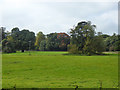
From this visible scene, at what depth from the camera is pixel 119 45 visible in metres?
47.7

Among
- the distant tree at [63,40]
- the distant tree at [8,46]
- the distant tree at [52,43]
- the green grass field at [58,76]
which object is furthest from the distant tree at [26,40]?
the green grass field at [58,76]

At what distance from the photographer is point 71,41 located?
4475 cm

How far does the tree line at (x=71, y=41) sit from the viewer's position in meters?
42.1

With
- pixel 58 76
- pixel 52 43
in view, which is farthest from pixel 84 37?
pixel 58 76

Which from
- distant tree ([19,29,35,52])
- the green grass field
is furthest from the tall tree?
the green grass field

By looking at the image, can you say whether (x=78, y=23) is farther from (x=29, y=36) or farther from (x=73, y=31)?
(x=29, y=36)

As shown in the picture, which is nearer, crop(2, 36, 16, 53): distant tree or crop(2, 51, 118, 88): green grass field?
crop(2, 51, 118, 88): green grass field

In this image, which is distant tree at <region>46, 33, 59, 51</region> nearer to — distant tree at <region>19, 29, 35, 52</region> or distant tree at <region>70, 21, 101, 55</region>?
distant tree at <region>19, 29, 35, 52</region>

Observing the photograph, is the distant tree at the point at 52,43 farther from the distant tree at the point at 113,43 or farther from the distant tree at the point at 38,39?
the distant tree at the point at 113,43

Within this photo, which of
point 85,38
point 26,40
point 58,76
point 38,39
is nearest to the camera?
point 58,76

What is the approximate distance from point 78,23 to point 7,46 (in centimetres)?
2170

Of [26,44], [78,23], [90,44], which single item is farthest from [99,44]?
[26,44]

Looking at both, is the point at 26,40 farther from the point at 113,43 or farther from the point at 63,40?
the point at 113,43

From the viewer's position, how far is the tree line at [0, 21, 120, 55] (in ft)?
138
